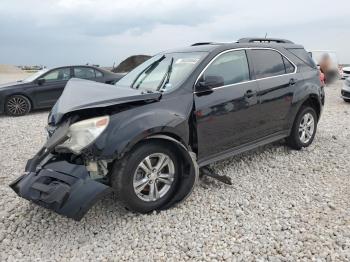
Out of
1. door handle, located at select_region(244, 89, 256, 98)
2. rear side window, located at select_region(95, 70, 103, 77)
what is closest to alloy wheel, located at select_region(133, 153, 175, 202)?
door handle, located at select_region(244, 89, 256, 98)

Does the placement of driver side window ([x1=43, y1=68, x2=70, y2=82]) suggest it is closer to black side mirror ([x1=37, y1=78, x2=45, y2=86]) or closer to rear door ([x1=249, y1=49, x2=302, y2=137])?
black side mirror ([x1=37, y1=78, x2=45, y2=86])

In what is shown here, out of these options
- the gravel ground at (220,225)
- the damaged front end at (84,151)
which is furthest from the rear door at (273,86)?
the damaged front end at (84,151)

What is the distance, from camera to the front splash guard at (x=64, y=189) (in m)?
3.26

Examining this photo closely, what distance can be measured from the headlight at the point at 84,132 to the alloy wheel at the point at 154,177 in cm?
54

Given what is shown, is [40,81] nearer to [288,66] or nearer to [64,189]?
[288,66]

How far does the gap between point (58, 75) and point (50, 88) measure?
1.67 ft

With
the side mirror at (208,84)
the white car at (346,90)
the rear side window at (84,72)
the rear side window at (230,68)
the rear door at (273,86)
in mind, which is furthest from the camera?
Result: the rear side window at (84,72)

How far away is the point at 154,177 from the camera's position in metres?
3.79

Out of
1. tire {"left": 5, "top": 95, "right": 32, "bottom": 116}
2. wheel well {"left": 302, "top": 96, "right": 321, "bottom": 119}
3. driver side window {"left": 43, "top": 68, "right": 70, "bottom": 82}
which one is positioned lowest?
tire {"left": 5, "top": 95, "right": 32, "bottom": 116}

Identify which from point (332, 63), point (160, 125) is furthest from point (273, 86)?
point (332, 63)

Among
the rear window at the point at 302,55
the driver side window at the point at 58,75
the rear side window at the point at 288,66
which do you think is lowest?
the driver side window at the point at 58,75

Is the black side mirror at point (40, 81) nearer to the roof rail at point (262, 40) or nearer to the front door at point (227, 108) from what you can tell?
the roof rail at point (262, 40)

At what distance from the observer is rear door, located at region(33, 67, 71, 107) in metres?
10.7

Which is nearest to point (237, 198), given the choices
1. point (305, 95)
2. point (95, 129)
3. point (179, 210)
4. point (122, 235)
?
point (179, 210)
